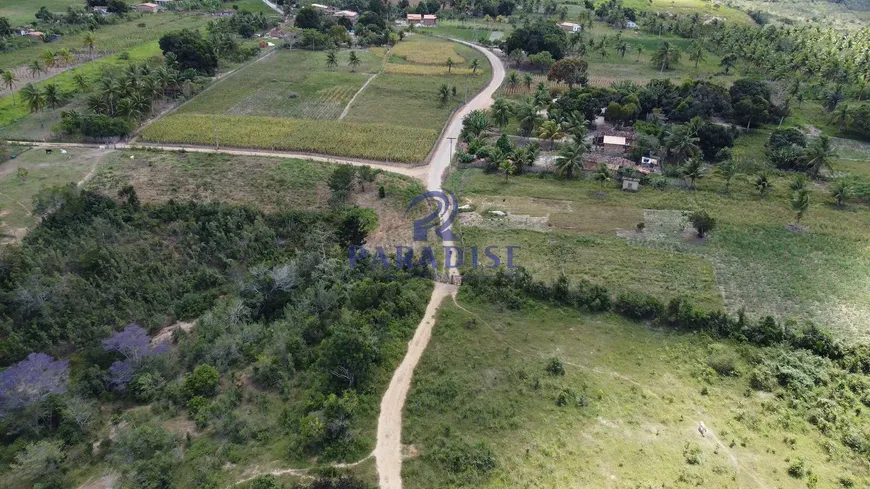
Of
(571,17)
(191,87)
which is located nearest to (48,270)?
(191,87)

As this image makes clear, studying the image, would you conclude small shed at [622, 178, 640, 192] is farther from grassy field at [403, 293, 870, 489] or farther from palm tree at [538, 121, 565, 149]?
grassy field at [403, 293, 870, 489]

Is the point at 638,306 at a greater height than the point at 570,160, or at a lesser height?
lesser

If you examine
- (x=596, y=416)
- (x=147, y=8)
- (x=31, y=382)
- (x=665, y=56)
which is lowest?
(x=596, y=416)

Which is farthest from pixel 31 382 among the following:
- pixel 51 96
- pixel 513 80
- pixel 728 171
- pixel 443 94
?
pixel 513 80

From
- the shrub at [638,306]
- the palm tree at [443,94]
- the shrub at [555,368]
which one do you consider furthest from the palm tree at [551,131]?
the shrub at [555,368]

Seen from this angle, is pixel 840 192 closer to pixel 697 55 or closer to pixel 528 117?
pixel 528 117

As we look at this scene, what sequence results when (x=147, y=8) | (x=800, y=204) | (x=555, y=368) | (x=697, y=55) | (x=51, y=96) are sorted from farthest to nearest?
(x=147, y=8) → (x=697, y=55) → (x=51, y=96) → (x=800, y=204) → (x=555, y=368)
